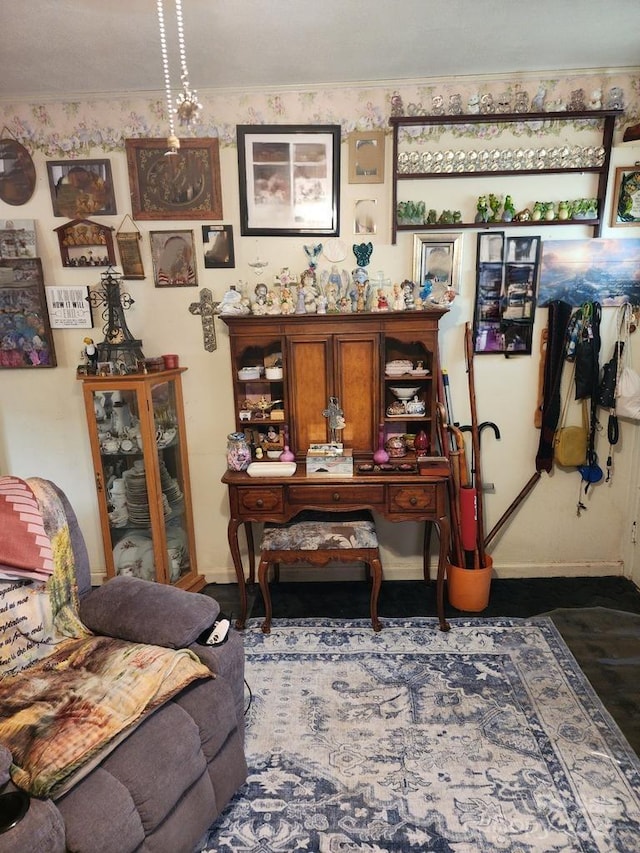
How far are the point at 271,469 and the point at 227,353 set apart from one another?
2.47 feet

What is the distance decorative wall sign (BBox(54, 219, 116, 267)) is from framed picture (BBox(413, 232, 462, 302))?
1644mm

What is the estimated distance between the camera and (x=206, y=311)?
2719mm

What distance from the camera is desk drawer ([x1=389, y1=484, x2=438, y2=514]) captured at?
94.0 inches

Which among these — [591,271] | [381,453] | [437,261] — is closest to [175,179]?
[437,261]

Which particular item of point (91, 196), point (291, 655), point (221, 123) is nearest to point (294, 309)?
point (221, 123)

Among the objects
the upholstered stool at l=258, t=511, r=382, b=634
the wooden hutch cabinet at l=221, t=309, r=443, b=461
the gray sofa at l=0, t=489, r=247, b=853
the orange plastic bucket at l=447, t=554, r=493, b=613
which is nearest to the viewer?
the gray sofa at l=0, t=489, r=247, b=853

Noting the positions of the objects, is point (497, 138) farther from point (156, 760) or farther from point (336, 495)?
point (156, 760)

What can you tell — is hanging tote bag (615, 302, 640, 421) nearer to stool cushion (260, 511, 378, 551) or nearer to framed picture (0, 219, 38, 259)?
stool cushion (260, 511, 378, 551)

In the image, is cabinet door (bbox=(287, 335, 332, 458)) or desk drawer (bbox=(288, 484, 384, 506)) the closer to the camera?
desk drawer (bbox=(288, 484, 384, 506))

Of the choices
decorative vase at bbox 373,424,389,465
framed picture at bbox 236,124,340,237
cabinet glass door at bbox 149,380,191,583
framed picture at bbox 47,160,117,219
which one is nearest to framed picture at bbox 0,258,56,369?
framed picture at bbox 47,160,117,219

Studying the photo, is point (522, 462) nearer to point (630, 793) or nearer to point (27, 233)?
point (630, 793)

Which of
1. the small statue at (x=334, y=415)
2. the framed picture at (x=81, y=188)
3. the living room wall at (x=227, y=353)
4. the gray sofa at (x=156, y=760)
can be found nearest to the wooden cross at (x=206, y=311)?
the living room wall at (x=227, y=353)

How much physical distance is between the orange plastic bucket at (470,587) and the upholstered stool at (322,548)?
47 cm

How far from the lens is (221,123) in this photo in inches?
99.4
